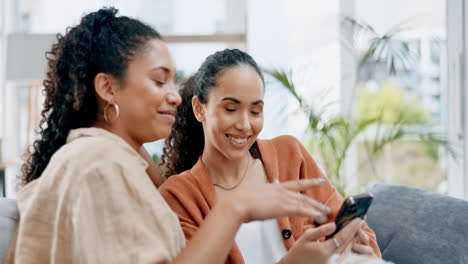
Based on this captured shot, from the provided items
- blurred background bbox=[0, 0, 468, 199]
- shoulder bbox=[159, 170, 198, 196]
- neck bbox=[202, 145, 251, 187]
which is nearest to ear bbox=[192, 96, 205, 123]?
neck bbox=[202, 145, 251, 187]

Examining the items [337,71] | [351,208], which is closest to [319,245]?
[351,208]

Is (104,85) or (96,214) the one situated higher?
(104,85)

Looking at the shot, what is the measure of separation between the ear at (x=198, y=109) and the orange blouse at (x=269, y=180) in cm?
15

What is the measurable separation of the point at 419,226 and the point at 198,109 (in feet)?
2.83

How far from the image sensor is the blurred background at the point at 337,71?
366 centimetres

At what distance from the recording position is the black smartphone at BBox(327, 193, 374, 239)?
1300 millimetres

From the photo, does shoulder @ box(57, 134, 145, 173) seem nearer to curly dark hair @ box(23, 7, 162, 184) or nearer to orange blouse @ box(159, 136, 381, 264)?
curly dark hair @ box(23, 7, 162, 184)

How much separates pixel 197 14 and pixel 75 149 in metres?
4.42

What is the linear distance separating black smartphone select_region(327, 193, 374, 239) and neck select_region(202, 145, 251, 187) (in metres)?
0.57

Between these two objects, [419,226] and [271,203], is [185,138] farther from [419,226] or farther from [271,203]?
[271,203]

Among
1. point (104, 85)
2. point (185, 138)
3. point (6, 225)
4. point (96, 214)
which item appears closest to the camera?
point (96, 214)

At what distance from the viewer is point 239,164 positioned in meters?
1.88

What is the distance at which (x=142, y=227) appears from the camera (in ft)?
3.49

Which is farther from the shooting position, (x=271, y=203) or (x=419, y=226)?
(x=419, y=226)
